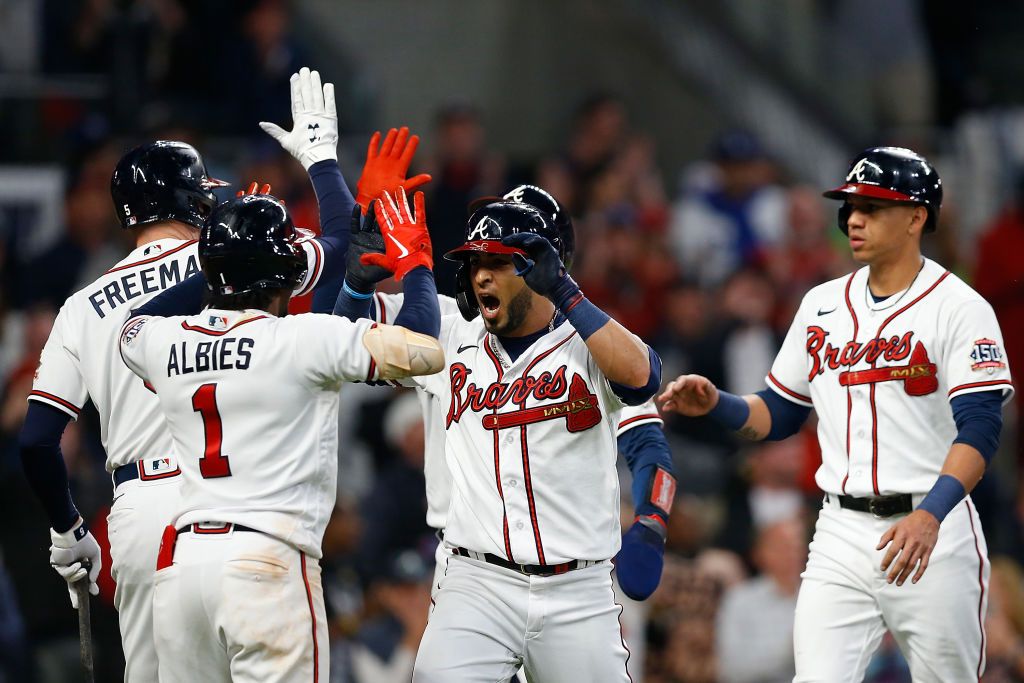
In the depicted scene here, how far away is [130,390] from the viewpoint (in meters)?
5.33

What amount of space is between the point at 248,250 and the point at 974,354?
96.9 inches

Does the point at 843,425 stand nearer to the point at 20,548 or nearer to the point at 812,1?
the point at 20,548

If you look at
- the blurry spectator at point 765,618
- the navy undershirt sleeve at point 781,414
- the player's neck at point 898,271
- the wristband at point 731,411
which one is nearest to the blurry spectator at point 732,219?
the blurry spectator at point 765,618

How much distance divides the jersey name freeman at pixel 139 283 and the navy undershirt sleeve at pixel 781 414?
2.21 m

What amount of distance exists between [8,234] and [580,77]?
19.3 feet

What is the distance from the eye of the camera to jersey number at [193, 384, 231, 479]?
4.61 m

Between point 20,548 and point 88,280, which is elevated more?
point 88,280

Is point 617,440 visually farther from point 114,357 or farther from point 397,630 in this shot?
point 397,630

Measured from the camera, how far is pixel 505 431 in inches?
198

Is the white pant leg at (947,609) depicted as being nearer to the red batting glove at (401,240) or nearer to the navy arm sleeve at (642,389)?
the navy arm sleeve at (642,389)

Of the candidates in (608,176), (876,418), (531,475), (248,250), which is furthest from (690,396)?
(608,176)

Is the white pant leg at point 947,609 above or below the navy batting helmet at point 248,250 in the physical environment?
below

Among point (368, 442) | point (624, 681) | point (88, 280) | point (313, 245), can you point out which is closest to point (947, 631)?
point (624, 681)

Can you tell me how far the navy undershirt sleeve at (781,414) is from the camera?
19.3ft
